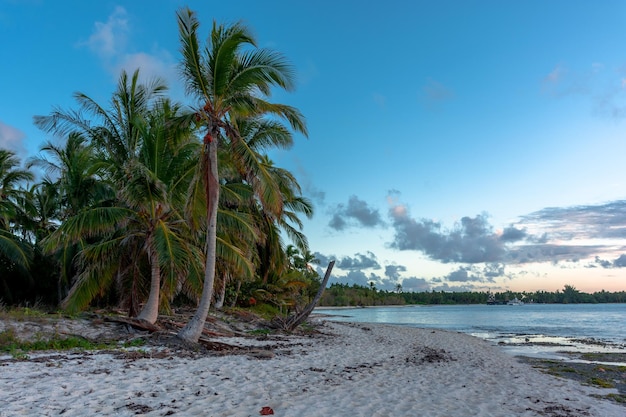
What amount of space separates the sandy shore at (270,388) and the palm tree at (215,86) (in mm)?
2320

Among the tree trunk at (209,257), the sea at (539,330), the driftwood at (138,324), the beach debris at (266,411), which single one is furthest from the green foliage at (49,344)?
the sea at (539,330)

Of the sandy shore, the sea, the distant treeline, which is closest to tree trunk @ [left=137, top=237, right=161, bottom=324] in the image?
the sandy shore

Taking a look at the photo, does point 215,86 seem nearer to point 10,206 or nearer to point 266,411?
point 266,411

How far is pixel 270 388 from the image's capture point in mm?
7180

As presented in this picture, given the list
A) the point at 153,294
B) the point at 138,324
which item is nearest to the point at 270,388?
the point at 138,324

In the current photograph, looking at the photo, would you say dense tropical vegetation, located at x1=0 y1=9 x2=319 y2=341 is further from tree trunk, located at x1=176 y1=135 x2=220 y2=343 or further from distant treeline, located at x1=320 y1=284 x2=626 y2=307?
distant treeline, located at x1=320 y1=284 x2=626 y2=307

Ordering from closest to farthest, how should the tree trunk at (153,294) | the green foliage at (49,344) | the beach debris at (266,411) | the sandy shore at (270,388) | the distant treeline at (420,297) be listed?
the beach debris at (266,411) < the sandy shore at (270,388) < the green foliage at (49,344) < the tree trunk at (153,294) < the distant treeline at (420,297)

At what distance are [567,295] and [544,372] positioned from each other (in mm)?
164687

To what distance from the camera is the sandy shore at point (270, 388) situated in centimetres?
581

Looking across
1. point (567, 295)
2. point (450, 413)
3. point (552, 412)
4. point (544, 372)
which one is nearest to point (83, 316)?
point (450, 413)

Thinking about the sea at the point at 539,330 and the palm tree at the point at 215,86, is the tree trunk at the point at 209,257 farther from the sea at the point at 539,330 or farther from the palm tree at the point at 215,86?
the sea at the point at 539,330

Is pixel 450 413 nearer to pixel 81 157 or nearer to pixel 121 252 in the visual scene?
pixel 121 252

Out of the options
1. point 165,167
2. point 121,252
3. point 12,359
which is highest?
point 165,167

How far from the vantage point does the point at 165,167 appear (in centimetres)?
1366
